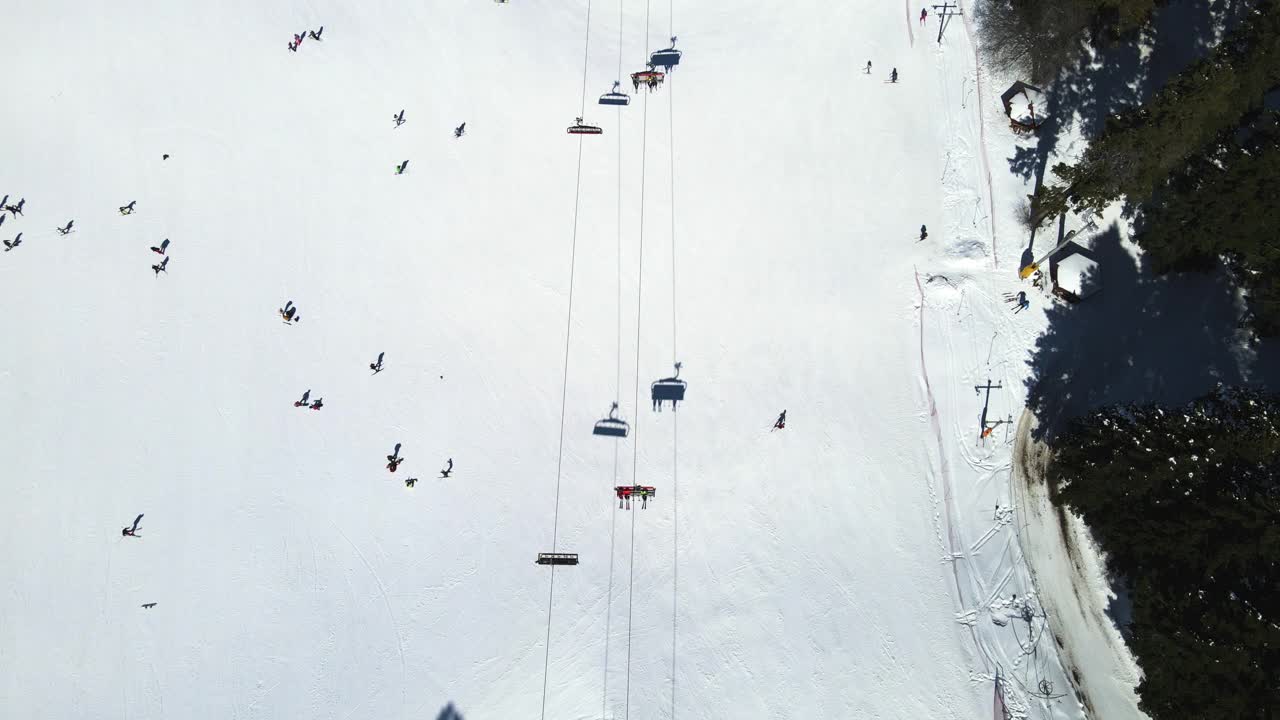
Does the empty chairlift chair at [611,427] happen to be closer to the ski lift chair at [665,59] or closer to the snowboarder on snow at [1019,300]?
the ski lift chair at [665,59]

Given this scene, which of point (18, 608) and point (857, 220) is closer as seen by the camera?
point (18, 608)

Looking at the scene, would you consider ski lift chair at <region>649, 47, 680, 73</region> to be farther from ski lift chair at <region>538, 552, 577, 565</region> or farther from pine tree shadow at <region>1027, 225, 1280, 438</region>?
ski lift chair at <region>538, 552, 577, 565</region>

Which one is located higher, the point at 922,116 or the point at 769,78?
the point at 769,78

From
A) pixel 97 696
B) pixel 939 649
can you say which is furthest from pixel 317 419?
pixel 939 649

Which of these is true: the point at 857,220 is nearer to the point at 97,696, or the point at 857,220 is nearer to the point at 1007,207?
the point at 1007,207

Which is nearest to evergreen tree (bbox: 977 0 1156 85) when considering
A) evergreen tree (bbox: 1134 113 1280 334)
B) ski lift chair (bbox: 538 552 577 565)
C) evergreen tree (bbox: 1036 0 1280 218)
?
evergreen tree (bbox: 1036 0 1280 218)

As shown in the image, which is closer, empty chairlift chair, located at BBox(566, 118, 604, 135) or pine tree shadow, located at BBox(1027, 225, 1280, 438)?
pine tree shadow, located at BBox(1027, 225, 1280, 438)
